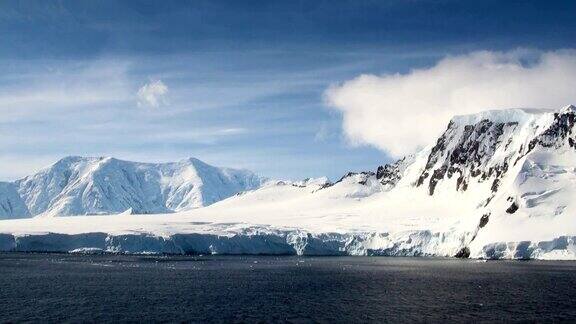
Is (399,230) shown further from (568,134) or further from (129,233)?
(129,233)

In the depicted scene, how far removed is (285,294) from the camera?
7706 cm

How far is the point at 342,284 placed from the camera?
291 feet

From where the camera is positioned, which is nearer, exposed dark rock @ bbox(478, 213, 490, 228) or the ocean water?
the ocean water

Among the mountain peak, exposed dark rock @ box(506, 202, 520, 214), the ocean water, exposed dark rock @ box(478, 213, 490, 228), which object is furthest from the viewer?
the mountain peak

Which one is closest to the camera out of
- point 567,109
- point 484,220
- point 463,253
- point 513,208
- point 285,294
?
point 285,294

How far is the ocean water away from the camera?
5959 centimetres

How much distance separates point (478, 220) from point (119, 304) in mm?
107039

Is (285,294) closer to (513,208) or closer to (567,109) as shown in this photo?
(513,208)

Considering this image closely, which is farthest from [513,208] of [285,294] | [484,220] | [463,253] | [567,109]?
[285,294]

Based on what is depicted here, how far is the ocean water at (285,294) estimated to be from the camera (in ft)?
196

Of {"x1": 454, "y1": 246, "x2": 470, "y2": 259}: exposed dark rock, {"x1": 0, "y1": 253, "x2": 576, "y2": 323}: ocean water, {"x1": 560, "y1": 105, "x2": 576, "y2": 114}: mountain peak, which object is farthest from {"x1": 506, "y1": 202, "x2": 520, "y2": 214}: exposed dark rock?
{"x1": 560, "y1": 105, "x2": 576, "y2": 114}: mountain peak

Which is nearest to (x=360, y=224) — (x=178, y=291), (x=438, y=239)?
(x=438, y=239)

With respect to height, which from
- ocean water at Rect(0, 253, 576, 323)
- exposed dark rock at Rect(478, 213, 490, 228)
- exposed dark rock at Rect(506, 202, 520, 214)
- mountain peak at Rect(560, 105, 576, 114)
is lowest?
ocean water at Rect(0, 253, 576, 323)

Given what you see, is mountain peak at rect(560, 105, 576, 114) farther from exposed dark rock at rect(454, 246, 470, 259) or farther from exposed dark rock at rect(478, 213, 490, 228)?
exposed dark rock at rect(454, 246, 470, 259)
